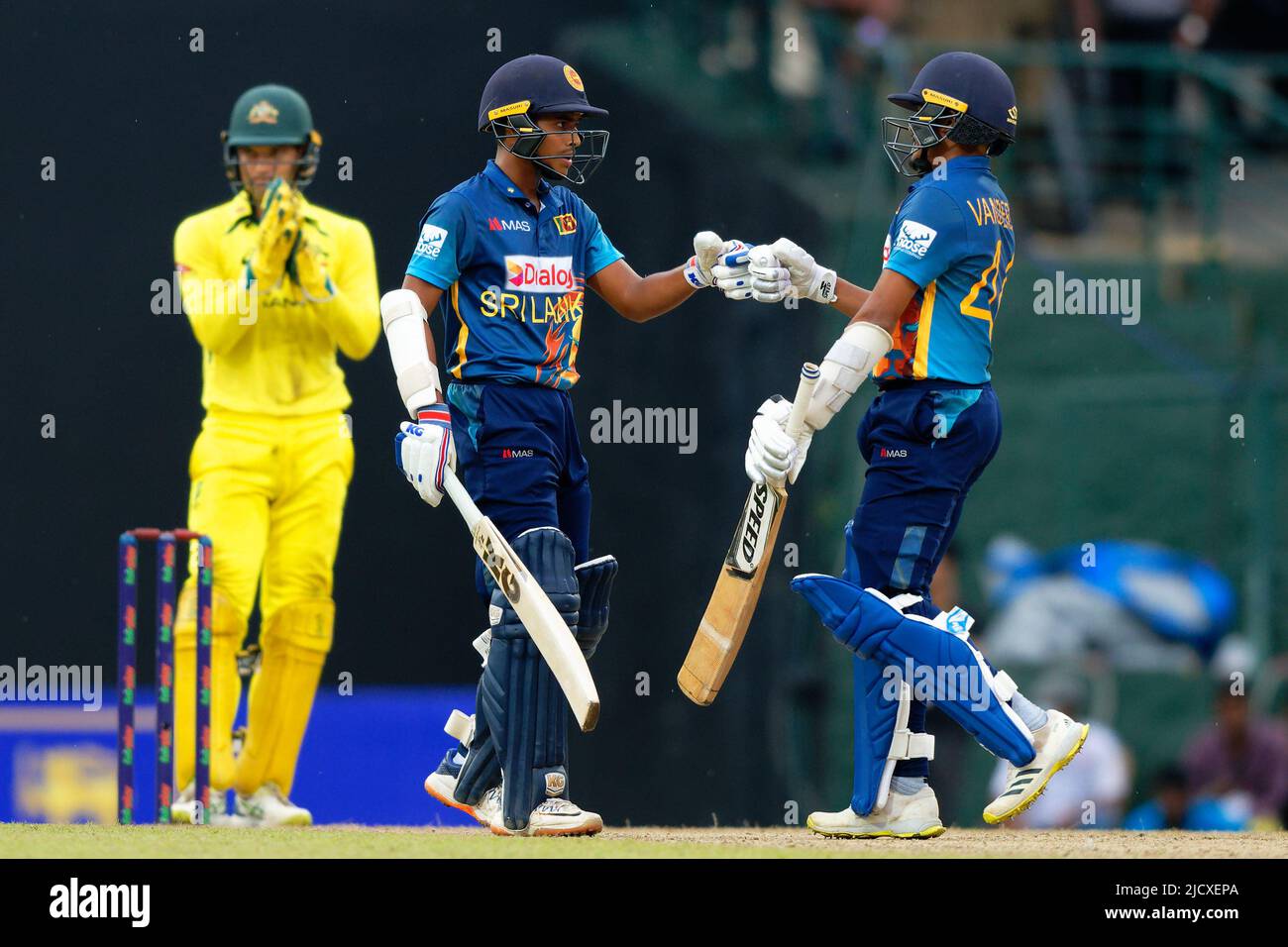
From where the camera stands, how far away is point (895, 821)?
213 inches

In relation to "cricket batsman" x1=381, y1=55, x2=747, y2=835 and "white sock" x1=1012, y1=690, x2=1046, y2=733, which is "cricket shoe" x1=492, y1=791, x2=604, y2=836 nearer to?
"cricket batsman" x1=381, y1=55, x2=747, y2=835

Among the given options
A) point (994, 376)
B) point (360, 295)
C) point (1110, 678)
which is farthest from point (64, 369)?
point (1110, 678)

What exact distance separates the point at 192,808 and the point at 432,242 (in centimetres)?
205

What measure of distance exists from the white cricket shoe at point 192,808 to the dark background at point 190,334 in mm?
979

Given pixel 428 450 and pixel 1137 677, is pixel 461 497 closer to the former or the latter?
pixel 428 450

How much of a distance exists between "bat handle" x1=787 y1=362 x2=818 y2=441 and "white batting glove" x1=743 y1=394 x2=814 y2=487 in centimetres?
2

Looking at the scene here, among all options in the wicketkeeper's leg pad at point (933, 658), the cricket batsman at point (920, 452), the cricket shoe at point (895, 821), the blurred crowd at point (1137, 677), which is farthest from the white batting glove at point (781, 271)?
the blurred crowd at point (1137, 677)

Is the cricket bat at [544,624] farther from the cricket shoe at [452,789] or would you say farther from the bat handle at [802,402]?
the bat handle at [802,402]

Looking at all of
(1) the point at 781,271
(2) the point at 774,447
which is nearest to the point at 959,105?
(1) the point at 781,271

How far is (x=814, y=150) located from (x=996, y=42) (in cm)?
158

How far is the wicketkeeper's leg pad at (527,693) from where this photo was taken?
17.3ft

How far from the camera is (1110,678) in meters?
9.31

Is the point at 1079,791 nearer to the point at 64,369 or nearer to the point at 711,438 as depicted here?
A: the point at 711,438

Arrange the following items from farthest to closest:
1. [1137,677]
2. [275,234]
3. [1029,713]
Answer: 1. [1137,677]
2. [275,234]
3. [1029,713]
